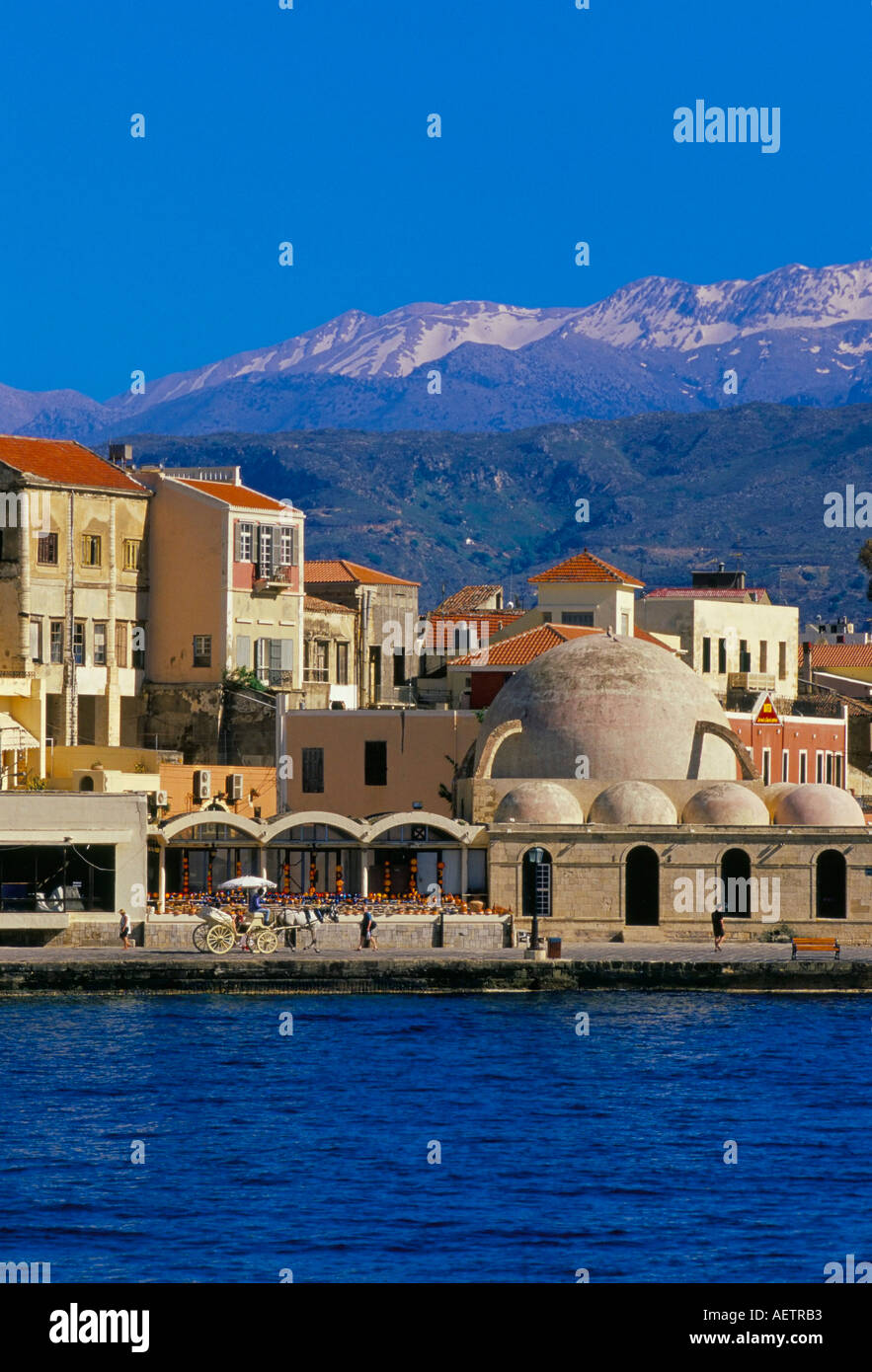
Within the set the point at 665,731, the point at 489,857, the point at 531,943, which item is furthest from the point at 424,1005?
the point at 665,731

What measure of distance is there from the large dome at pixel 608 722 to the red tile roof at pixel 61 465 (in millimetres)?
15839

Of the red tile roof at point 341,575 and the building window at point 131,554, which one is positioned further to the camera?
the red tile roof at point 341,575

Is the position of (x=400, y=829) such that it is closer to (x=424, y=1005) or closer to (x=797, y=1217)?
(x=424, y=1005)

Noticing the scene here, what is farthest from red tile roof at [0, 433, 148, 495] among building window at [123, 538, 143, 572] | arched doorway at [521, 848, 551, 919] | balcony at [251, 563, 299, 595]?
arched doorway at [521, 848, 551, 919]

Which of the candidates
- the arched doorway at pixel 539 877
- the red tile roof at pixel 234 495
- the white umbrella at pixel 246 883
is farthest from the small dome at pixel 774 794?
the red tile roof at pixel 234 495

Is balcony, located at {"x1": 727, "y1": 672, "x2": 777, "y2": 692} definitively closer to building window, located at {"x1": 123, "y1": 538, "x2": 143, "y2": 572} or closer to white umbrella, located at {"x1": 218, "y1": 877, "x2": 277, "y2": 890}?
building window, located at {"x1": 123, "y1": 538, "x2": 143, "y2": 572}

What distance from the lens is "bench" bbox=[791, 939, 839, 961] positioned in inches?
2264

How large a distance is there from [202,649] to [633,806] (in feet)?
60.1

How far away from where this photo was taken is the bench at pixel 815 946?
5750 cm

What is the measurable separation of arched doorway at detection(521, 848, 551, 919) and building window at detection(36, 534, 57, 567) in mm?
19127

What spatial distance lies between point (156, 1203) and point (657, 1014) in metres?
20.9

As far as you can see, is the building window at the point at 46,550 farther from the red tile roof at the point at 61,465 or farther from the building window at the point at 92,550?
the red tile roof at the point at 61,465

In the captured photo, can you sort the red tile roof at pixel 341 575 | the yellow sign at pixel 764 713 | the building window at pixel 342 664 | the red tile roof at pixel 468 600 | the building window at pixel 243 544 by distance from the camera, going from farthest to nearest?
1. the red tile roof at pixel 468 600
2. the red tile roof at pixel 341 575
3. the building window at pixel 342 664
4. the building window at pixel 243 544
5. the yellow sign at pixel 764 713

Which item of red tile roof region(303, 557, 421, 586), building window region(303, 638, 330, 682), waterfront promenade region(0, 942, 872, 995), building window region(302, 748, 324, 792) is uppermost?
red tile roof region(303, 557, 421, 586)
